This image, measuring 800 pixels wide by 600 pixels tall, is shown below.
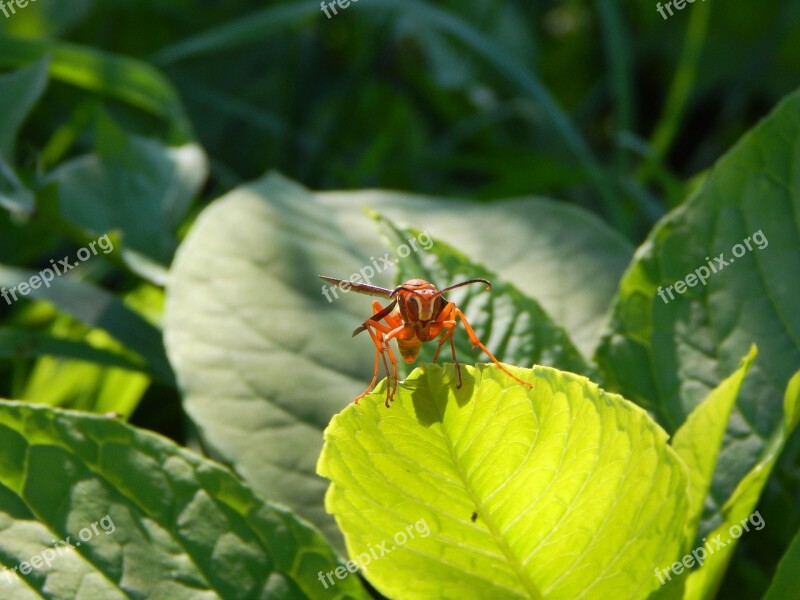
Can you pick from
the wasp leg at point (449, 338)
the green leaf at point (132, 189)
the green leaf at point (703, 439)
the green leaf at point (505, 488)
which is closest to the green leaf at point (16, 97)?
the green leaf at point (132, 189)

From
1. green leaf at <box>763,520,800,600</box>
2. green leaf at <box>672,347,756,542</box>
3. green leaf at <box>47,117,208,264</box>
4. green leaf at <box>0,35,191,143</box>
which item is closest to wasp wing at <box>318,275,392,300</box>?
green leaf at <box>672,347,756,542</box>

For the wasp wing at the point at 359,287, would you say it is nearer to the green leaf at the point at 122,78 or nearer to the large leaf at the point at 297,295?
the large leaf at the point at 297,295

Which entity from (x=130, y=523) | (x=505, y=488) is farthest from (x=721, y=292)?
(x=130, y=523)

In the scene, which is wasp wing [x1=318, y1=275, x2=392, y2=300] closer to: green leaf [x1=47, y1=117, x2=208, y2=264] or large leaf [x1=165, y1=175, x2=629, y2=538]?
large leaf [x1=165, y1=175, x2=629, y2=538]

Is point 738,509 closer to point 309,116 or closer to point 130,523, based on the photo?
point 130,523

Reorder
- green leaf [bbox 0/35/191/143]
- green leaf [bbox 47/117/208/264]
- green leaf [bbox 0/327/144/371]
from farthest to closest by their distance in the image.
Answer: green leaf [bbox 0/35/191/143] < green leaf [bbox 47/117/208/264] < green leaf [bbox 0/327/144/371]
